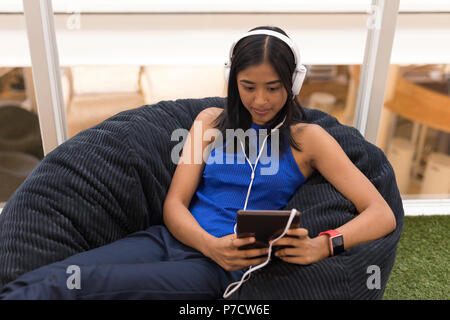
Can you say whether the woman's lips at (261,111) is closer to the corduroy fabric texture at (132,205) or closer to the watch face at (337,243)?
the corduroy fabric texture at (132,205)

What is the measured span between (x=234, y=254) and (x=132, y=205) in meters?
0.44

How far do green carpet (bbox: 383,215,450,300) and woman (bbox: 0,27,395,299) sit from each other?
613 mm

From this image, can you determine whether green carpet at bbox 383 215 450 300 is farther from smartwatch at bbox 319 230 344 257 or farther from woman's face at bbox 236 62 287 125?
woman's face at bbox 236 62 287 125

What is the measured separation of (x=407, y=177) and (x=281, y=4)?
54.4 inches

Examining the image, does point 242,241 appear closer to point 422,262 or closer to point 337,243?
point 337,243

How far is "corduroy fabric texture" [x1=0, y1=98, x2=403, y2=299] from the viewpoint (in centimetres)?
112

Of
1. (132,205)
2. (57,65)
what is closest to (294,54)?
(132,205)

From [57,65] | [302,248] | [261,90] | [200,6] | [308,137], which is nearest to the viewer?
[302,248]

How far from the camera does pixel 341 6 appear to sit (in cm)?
302

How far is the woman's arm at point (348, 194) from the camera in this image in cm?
120

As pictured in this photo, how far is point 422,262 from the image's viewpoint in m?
1.85

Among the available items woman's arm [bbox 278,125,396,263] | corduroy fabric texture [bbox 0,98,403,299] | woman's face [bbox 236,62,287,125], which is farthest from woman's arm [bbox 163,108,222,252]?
woman's arm [bbox 278,125,396,263]
